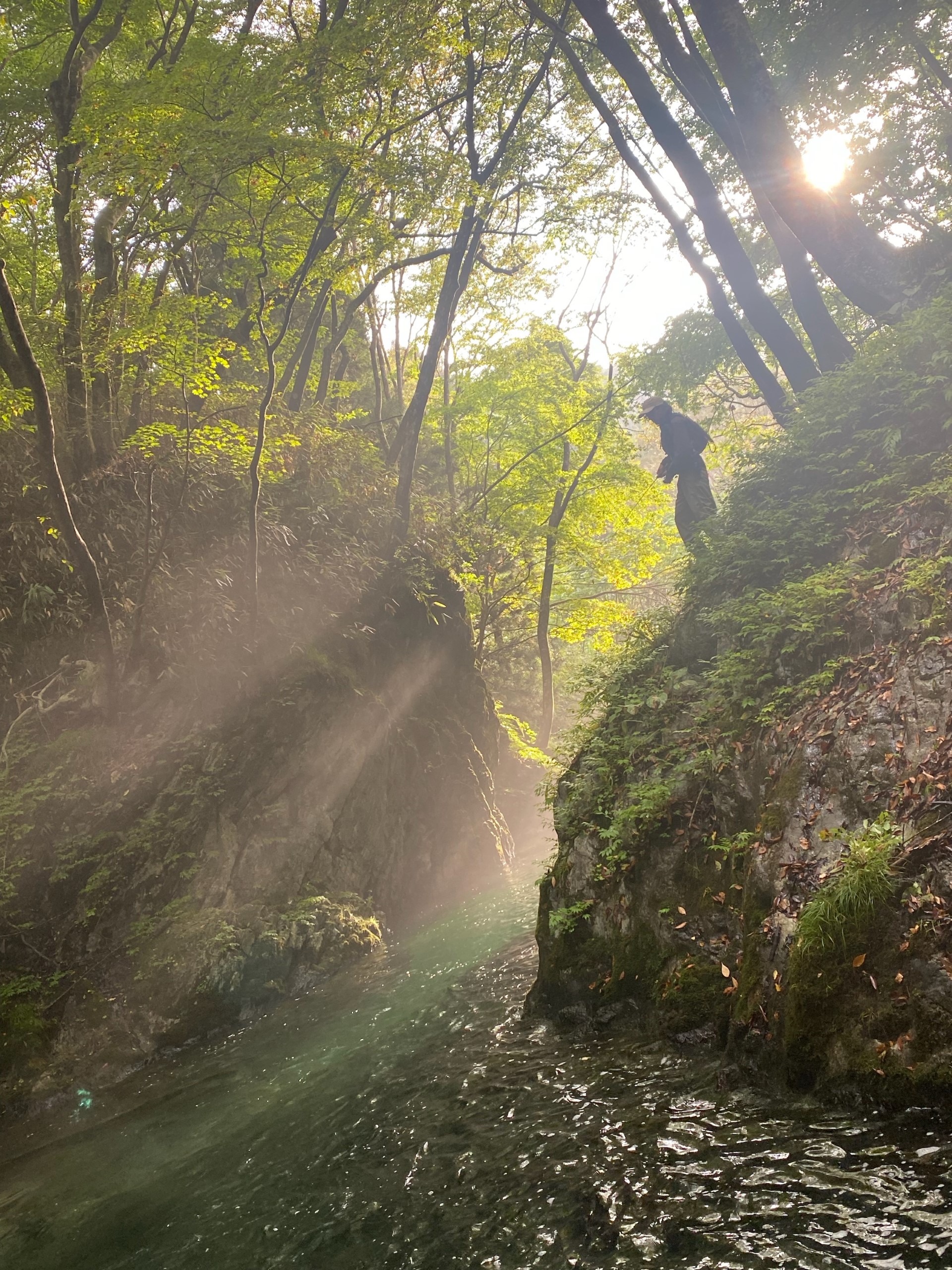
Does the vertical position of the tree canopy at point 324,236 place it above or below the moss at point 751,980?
above

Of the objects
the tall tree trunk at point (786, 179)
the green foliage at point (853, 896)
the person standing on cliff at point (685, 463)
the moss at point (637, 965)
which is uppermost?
the tall tree trunk at point (786, 179)

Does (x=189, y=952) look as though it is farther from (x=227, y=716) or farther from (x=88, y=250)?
(x=88, y=250)

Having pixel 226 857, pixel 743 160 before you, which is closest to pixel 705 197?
pixel 743 160

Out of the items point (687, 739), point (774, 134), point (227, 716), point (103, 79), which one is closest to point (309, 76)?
point (103, 79)

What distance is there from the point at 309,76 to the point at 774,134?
24.0 ft

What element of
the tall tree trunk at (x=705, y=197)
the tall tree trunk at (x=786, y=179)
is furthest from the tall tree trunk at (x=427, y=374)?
the tall tree trunk at (x=786, y=179)

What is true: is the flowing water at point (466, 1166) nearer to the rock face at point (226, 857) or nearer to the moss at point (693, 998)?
the moss at point (693, 998)

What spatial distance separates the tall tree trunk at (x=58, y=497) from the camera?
8711 mm

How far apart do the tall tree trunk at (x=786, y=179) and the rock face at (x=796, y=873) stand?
20.6 feet

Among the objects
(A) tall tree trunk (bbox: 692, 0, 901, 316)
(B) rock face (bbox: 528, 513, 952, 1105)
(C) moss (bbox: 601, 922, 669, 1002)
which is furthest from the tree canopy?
(C) moss (bbox: 601, 922, 669, 1002)

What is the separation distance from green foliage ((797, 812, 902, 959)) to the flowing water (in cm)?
85

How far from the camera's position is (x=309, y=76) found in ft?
36.9

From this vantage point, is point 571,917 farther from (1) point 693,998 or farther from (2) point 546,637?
(2) point 546,637

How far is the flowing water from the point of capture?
317 cm
